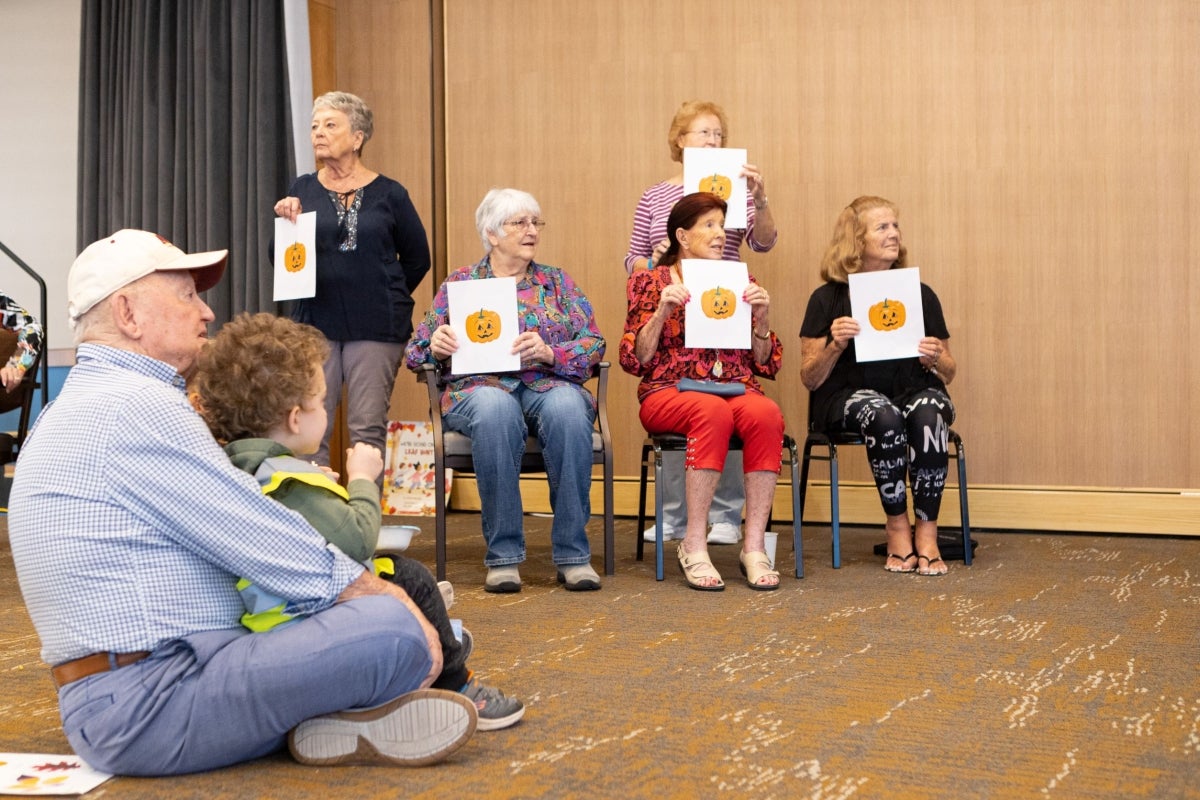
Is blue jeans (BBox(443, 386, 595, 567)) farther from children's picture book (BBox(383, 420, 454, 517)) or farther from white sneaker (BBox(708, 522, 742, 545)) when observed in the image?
children's picture book (BBox(383, 420, 454, 517))

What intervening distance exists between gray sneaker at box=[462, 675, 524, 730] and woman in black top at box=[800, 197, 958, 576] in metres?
1.86

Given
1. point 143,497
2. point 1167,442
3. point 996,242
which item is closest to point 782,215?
point 996,242

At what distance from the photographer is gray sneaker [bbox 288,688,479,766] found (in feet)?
5.19

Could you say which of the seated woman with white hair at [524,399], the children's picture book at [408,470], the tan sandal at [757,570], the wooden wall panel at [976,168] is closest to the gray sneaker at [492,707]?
the seated woman with white hair at [524,399]

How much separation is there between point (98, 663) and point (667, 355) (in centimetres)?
215

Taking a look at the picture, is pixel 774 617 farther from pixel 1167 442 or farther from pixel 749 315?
pixel 1167 442

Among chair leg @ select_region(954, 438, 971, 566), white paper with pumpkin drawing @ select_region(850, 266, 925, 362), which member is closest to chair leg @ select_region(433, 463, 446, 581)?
white paper with pumpkin drawing @ select_region(850, 266, 925, 362)

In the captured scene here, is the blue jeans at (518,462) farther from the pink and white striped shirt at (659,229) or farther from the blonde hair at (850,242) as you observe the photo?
the blonde hair at (850,242)

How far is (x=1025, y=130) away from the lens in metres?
4.27

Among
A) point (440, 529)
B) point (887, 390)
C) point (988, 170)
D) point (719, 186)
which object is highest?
point (988, 170)

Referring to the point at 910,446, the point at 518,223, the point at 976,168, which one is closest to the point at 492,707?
the point at 518,223

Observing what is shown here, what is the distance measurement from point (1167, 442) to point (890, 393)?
1.22m

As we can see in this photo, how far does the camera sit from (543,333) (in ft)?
11.0

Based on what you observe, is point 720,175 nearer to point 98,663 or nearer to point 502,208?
point 502,208
